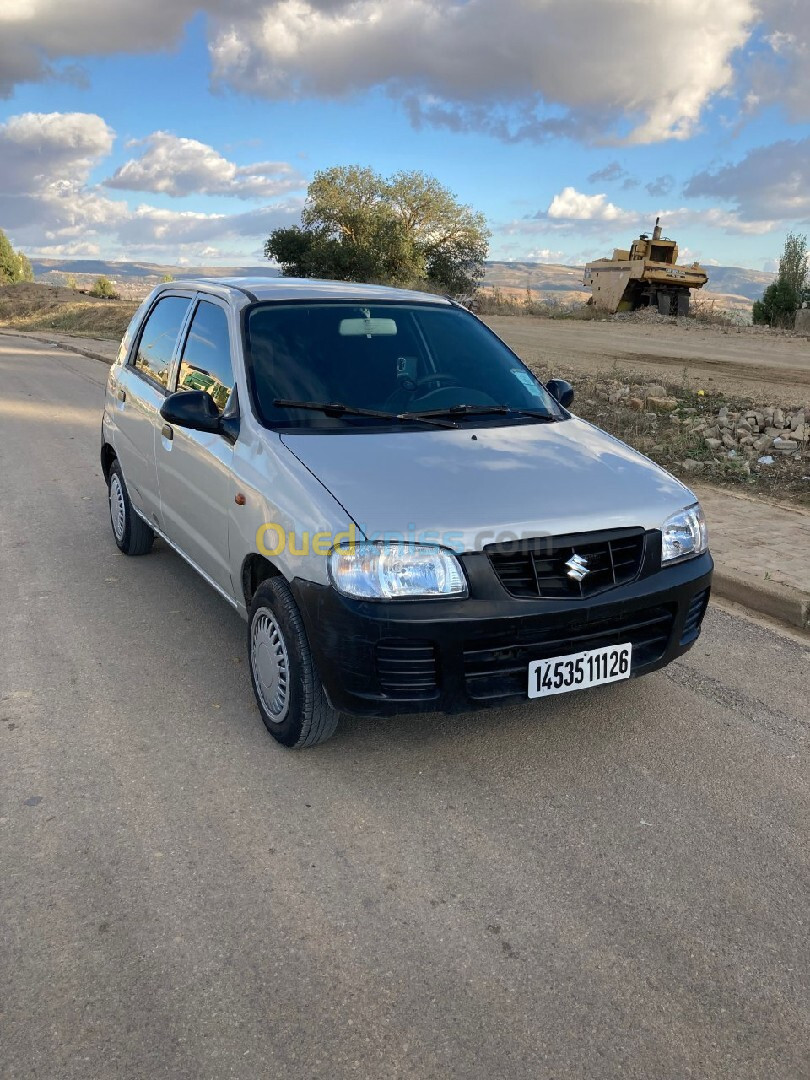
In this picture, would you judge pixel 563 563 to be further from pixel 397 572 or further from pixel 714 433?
pixel 714 433

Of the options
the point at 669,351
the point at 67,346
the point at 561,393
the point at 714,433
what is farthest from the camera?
the point at 67,346

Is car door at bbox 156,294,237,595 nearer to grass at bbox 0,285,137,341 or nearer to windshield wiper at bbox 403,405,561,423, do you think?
windshield wiper at bbox 403,405,561,423

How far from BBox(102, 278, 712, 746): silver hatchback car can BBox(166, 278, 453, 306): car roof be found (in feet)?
0.08

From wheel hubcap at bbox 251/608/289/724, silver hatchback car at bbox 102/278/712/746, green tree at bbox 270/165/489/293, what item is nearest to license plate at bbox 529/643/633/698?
silver hatchback car at bbox 102/278/712/746

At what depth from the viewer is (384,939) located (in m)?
2.52

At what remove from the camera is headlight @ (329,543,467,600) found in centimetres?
302

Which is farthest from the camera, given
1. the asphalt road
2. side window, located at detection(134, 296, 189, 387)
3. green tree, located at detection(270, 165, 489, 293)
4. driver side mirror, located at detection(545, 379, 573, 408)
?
green tree, located at detection(270, 165, 489, 293)

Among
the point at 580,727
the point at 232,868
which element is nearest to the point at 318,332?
the point at 580,727

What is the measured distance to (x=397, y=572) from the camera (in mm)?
3035

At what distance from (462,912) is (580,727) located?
1307mm

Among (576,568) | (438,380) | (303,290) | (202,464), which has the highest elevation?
(303,290)

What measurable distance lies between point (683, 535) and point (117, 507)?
3.93m

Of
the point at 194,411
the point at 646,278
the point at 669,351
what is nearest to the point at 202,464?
the point at 194,411

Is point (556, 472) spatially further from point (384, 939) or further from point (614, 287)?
point (614, 287)
